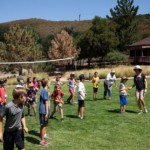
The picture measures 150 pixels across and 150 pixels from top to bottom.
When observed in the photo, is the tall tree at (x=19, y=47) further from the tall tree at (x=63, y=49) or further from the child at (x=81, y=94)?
the child at (x=81, y=94)

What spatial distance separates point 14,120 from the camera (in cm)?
731

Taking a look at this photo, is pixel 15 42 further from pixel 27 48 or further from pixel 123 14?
pixel 123 14

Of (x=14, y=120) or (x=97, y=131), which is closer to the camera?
(x=14, y=120)

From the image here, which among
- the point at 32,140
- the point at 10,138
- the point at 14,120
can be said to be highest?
the point at 14,120

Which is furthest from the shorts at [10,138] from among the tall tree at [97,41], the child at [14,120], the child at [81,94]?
the tall tree at [97,41]

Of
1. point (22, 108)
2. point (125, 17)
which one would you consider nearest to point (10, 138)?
point (22, 108)

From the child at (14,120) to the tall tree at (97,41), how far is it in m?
51.9

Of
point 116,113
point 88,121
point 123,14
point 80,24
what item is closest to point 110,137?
point 88,121

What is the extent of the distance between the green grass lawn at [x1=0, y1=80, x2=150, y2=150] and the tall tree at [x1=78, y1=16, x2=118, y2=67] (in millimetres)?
43245

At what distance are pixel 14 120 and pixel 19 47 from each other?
49108 millimetres

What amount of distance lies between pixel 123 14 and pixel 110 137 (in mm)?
63899

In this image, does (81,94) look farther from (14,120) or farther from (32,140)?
(14,120)

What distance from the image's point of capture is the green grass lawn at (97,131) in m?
10.5

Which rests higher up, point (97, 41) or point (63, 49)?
point (97, 41)
